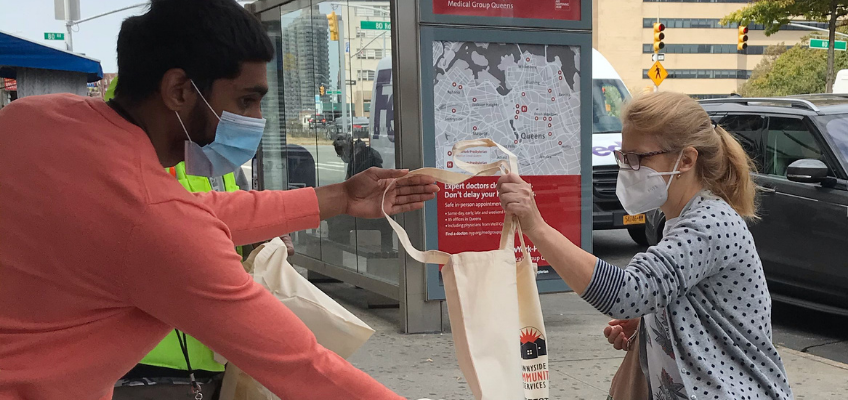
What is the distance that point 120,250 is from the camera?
4.47 ft

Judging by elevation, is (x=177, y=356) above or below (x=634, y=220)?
above

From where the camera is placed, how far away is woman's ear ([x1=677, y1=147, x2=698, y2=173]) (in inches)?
93.3

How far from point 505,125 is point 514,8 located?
2.92 ft

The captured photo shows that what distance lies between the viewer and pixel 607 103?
35.0ft

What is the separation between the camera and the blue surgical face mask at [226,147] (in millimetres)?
1722

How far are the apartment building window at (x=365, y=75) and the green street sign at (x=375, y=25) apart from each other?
379mm

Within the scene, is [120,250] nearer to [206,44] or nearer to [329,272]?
[206,44]

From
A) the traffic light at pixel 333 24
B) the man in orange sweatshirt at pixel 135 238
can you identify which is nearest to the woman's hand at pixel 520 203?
the man in orange sweatshirt at pixel 135 238

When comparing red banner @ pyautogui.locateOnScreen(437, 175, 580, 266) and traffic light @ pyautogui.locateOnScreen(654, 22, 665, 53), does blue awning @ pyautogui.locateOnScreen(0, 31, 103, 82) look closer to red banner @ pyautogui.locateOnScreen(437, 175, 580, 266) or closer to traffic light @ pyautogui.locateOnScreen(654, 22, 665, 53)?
red banner @ pyautogui.locateOnScreen(437, 175, 580, 266)

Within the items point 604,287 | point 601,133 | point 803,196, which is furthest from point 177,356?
point 601,133

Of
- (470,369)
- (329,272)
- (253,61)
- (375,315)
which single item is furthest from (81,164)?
(329,272)

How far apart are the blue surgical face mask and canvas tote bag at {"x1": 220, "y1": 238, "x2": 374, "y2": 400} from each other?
691 mm

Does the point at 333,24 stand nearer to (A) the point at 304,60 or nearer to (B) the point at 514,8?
(A) the point at 304,60

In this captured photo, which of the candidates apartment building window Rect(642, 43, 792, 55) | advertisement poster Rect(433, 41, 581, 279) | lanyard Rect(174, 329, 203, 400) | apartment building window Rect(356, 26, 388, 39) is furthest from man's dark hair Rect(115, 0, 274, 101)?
apartment building window Rect(642, 43, 792, 55)
